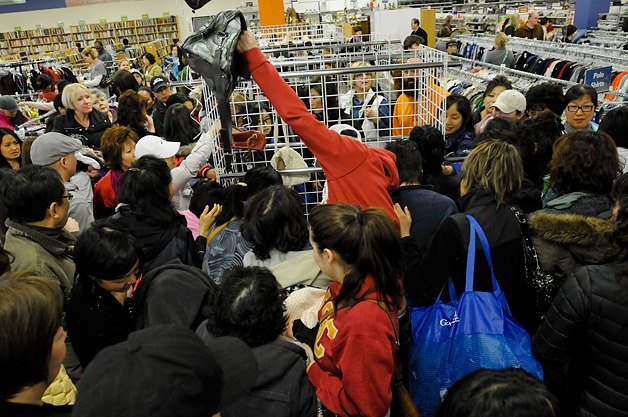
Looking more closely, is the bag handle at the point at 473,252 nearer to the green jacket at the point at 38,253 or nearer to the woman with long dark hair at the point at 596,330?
the woman with long dark hair at the point at 596,330

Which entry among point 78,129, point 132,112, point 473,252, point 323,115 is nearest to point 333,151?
point 473,252

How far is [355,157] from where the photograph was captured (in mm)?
1882

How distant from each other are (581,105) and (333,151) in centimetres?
232

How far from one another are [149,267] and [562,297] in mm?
1648

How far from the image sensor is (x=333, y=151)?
71.9 inches

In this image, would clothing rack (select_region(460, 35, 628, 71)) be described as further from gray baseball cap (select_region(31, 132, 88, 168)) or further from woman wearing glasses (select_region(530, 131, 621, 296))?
gray baseball cap (select_region(31, 132, 88, 168))

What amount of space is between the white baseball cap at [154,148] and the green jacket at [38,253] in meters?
1.02

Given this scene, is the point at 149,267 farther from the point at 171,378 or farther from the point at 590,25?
the point at 590,25

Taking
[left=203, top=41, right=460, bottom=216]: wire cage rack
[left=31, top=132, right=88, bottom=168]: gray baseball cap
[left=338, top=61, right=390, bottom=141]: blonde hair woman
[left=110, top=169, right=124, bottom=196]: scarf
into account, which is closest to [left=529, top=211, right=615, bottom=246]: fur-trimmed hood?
[left=203, top=41, right=460, bottom=216]: wire cage rack

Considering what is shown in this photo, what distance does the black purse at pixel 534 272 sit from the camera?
171cm

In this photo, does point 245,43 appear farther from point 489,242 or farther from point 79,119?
point 79,119

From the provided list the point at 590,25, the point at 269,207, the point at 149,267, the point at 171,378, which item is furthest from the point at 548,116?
the point at 590,25

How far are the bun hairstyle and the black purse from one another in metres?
0.60

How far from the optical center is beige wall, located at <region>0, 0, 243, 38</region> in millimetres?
18469
